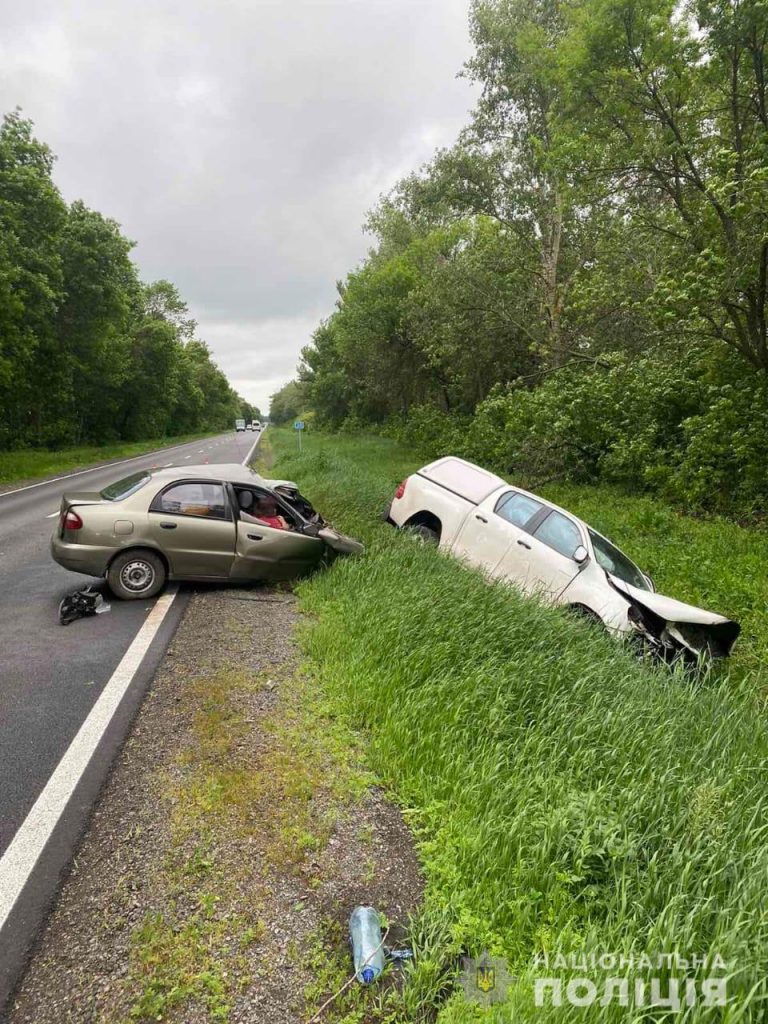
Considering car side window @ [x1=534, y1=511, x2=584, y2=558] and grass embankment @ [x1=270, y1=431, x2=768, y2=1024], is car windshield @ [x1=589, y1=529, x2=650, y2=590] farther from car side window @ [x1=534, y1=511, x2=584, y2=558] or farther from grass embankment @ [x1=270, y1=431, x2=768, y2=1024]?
grass embankment @ [x1=270, y1=431, x2=768, y2=1024]

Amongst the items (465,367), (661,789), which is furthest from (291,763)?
(465,367)

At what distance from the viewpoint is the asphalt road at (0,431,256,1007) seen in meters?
2.59

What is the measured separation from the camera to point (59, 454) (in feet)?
95.6

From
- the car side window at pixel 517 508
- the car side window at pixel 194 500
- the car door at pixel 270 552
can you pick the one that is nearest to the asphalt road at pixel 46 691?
the car door at pixel 270 552

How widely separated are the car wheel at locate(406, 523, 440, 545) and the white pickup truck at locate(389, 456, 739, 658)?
0.6 inches

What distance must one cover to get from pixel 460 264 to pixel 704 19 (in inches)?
411

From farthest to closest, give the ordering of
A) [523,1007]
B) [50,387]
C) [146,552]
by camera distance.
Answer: [50,387], [146,552], [523,1007]

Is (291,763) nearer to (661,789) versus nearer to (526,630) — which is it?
(661,789)

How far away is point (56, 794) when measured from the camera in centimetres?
308

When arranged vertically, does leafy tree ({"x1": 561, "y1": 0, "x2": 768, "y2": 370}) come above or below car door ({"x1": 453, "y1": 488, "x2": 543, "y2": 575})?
above

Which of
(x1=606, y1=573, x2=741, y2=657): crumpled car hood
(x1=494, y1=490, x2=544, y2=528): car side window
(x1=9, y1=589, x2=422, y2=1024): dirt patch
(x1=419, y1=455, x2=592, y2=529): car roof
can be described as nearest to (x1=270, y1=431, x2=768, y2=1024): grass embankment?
(x1=9, y1=589, x2=422, y2=1024): dirt patch

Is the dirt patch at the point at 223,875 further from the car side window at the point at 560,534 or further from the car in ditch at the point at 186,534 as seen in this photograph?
the car side window at the point at 560,534

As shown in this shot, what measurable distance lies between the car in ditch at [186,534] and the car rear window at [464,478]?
85.0 inches

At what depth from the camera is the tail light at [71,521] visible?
19.9 ft
